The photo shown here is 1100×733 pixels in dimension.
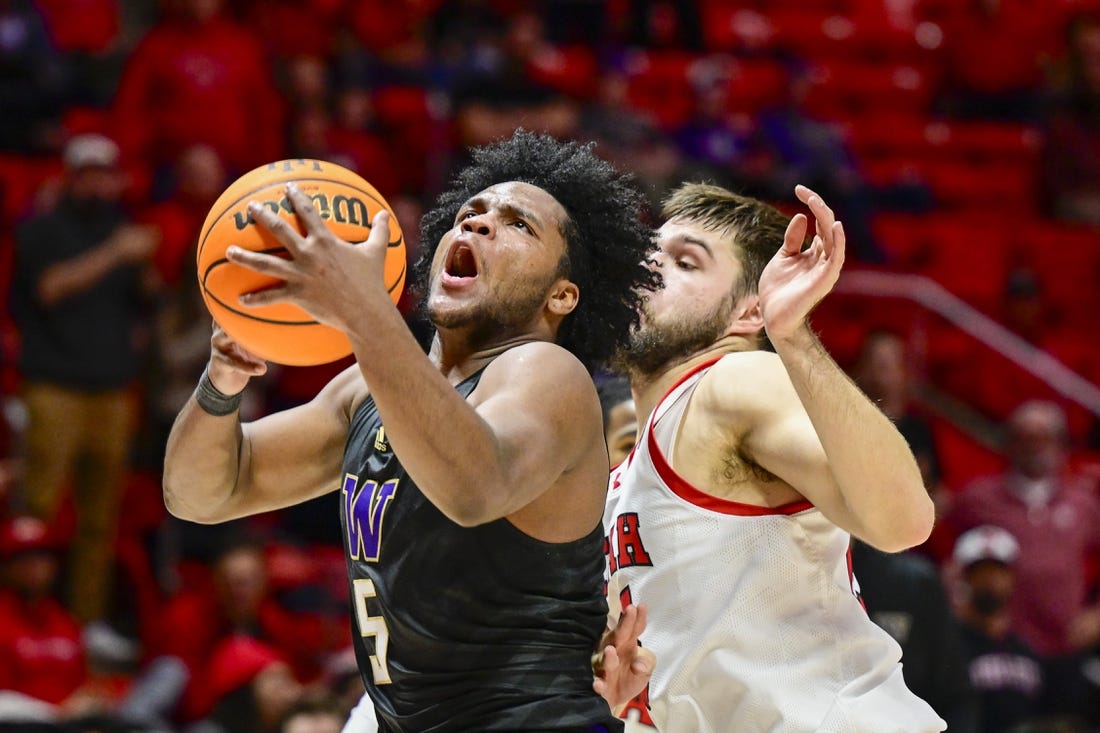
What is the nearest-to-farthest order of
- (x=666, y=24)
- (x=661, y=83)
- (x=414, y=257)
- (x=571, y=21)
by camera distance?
(x=414, y=257) → (x=571, y=21) → (x=661, y=83) → (x=666, y=24)

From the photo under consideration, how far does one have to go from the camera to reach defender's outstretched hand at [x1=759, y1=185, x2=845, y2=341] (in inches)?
135

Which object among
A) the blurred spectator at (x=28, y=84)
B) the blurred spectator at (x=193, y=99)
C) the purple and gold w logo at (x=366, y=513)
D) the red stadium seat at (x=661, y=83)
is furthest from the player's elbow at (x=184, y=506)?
the red stadium seat at (x=661, y=83)

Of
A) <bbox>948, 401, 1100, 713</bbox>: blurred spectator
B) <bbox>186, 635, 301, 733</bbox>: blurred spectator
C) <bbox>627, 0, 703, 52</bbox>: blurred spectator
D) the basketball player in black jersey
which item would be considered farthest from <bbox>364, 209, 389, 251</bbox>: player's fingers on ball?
<bbox>627, 0, 703, 52</bbox>: blurred spectator

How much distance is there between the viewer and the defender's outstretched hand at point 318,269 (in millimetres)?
2871

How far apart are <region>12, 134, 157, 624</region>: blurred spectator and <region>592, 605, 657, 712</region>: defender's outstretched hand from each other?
18.5 feet

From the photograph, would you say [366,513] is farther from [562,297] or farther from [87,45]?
[87,45]

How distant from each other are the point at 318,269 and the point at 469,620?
2.94ft

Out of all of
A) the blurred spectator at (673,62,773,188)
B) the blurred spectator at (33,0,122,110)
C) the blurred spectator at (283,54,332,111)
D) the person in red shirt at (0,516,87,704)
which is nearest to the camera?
the person in red shirt at (0,516,87,704)

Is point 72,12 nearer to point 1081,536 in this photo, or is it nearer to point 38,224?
point 38,224

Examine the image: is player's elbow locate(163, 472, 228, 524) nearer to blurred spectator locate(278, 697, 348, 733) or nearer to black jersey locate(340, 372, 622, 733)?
black jersey locate(340, 372, 622, 733)

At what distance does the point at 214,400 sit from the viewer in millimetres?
3656

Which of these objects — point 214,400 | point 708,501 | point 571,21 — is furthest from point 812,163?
point 214,400

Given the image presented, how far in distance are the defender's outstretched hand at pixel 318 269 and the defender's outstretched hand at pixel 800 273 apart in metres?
0.98

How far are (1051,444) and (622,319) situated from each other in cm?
649
